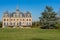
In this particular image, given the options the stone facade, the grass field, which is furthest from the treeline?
the stone facade

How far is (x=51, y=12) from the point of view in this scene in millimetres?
46469

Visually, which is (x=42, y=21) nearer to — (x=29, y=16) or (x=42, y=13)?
(x=42, y=13)

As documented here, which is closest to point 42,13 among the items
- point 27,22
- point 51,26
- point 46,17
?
point 46,17

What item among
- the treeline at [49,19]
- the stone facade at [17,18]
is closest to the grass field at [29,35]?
the treeline at [49,19]

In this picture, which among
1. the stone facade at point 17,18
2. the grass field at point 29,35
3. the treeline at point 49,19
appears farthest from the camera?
the stone facade at point 17,18

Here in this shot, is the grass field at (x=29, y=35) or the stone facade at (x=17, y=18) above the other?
the stone facade at (x=17, y=18)

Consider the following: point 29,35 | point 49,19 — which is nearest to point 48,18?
point 49,19

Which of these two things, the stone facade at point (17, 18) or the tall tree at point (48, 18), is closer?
the tall tree at point (48, 18)

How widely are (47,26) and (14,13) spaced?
30.3 m

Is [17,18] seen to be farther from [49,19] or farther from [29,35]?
[29,35]

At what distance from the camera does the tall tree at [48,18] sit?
1748 inches

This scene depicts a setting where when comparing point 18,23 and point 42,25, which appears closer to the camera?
point 42,25

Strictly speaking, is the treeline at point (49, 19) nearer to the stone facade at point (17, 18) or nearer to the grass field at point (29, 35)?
the grass field at point (29, 35)

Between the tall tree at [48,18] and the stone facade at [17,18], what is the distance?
24154 millimetres
